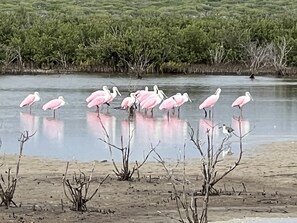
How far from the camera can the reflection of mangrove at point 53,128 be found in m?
19.3

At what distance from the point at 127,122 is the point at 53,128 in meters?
2.53

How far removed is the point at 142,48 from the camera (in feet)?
185

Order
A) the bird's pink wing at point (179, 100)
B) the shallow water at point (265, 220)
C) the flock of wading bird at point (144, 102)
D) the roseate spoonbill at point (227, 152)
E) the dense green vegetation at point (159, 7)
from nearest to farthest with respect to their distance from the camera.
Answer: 1. the shallow water at point (265, 220)
2. the roseate spoonbill at point (227, 152)
3. the flock of wading bird at point (144, 102)
4. the bird's pink wing at point (179, 100)
5. the dense green vegetation at point (159, 7)

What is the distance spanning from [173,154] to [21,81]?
83.7 feet

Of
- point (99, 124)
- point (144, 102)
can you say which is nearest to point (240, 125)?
point (99, 124)

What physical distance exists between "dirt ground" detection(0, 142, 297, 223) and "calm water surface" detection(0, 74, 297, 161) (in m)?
1.48

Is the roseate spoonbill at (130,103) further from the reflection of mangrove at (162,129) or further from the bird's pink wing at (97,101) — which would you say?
the bird's pink wing at (97,101)

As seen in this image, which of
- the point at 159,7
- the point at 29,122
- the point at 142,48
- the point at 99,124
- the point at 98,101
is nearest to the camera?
the point at 99,124

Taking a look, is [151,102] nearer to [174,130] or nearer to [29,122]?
[29,122]

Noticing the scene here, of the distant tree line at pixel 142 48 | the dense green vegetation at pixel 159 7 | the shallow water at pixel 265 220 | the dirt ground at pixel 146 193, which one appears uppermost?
the dense green vegetation at pixel 159 7

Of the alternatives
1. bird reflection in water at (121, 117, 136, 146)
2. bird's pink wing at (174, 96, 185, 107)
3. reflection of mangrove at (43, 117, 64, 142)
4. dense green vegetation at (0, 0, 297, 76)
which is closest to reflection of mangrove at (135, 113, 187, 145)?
bird reflection in water at (121, 117, 136, 146)

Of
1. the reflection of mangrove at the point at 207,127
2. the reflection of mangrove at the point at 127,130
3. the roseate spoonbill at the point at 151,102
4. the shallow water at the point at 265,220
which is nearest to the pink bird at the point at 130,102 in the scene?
the roseate spoonbill at the point at 151,102

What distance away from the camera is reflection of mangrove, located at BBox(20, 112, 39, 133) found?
2070 cm

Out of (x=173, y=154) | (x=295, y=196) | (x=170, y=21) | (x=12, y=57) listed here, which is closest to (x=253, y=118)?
(x=173, y=154)
